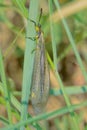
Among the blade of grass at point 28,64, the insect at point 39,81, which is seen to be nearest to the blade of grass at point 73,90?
the insect at point 39,81

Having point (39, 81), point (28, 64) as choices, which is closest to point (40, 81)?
point (39, 81)

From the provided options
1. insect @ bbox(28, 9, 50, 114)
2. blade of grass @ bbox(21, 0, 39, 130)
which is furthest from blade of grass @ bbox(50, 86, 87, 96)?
blade of grass @ bbox(21, 0, 39, 130)

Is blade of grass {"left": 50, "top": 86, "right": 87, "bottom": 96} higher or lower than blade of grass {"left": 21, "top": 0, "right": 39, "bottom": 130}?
lower

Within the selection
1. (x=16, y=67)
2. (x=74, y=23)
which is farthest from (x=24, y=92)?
(x=16, y=67)

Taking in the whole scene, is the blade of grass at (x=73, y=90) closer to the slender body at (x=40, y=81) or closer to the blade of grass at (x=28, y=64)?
the slender body at (x=40, y=81)

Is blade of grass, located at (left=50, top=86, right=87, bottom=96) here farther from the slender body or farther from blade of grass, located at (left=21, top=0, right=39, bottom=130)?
blade of grass, located at (left=21, top=0, right=39, bottom=130)

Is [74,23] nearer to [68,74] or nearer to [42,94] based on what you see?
[68,74]

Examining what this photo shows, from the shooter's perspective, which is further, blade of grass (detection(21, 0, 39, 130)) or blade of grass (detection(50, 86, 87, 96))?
blade of grass (detection(50, 86, 87, 96))

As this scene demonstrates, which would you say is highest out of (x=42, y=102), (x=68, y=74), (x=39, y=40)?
(x=39, y=40)
